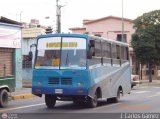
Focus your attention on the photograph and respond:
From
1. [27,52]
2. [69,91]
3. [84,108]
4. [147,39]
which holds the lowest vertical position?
[84,108]

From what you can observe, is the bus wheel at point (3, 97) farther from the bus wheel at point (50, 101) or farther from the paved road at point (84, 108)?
the bus wheel at point (50, 101)

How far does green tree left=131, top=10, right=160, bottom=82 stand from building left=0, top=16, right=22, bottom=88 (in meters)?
19.2

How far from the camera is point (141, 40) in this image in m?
48.3

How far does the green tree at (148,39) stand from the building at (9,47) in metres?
19.2

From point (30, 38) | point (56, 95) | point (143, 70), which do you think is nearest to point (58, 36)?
point (56, 95)

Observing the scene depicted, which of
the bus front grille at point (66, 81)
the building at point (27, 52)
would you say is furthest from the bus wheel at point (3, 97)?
the building at point (27, 52)

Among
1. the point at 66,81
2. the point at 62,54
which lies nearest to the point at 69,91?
the point at 66,81

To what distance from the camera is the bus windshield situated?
17953mm

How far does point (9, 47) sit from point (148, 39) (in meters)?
24.6

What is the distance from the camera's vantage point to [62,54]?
1811cm

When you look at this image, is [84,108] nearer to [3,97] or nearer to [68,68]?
[68,68]

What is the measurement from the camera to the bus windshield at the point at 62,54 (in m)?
18.0

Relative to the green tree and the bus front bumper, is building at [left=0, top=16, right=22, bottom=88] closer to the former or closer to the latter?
the bus front bumper

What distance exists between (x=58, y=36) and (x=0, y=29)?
9440mm
